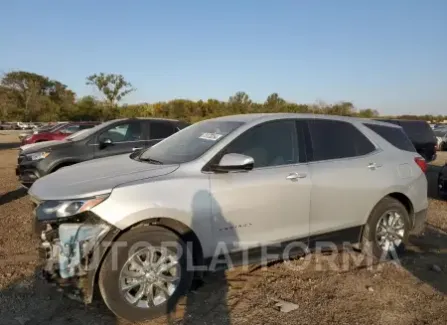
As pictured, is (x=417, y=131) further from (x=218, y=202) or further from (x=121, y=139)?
(x=218, y=202)

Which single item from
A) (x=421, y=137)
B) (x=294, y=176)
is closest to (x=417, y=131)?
(x=421, y=137)

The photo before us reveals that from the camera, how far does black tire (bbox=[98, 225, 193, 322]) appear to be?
10.6 feet

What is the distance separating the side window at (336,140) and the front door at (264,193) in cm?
25

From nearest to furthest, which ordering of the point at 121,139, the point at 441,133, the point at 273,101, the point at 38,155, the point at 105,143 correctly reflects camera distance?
the point at 38,155
the point at 105,143
the point at 121,139
the point at 441,133
the point at 273,101

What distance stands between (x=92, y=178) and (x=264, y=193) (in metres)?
1.56

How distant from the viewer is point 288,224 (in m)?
4.09

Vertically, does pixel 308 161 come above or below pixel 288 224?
above

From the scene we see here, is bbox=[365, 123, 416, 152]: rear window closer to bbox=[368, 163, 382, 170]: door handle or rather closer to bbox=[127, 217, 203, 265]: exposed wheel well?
bbox=[368, 163, 382, 170]: door handle

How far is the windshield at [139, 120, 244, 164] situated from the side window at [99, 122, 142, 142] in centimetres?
A: 422

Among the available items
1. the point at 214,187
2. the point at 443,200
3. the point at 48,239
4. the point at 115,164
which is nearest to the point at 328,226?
the point at 214,187

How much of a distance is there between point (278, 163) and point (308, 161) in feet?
1.26

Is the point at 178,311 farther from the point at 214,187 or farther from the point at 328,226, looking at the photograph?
the point at 328,226

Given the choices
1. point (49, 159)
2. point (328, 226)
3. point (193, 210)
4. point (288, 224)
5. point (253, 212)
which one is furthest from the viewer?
point (49, 159)

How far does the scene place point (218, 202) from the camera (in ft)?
12.0
